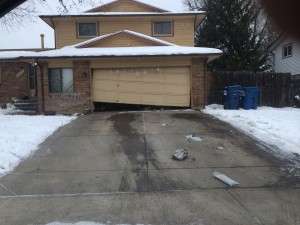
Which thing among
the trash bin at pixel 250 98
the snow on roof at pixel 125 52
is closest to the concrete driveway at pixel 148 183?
the snow on roof at pixel 125 52

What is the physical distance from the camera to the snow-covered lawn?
46.8 ft

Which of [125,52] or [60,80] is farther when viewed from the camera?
[60,80]

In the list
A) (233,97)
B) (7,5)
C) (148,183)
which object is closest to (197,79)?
(233,97)

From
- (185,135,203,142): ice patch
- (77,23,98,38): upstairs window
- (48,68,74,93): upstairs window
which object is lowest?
(185,135,203,142): ice patch

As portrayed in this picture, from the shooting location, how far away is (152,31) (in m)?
28.5

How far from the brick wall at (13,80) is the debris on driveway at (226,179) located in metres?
20.8

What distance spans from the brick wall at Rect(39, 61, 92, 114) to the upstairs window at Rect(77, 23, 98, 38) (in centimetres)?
472

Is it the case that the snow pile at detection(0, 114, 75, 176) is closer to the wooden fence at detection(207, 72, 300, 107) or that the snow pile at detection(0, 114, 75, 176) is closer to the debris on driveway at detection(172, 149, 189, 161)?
the debris on driveway at detection(172, 149, 189, 161)

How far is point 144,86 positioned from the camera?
24297 millimetres

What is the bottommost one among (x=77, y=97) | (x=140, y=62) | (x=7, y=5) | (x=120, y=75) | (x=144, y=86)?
(x=77, y=97)

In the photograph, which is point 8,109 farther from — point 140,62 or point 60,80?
point 140,62

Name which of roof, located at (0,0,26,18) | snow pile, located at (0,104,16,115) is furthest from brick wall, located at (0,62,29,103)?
roof, located at (0,0,26,18)

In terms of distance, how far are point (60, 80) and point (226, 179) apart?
15799mm

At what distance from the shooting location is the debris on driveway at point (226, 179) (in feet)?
32.1
